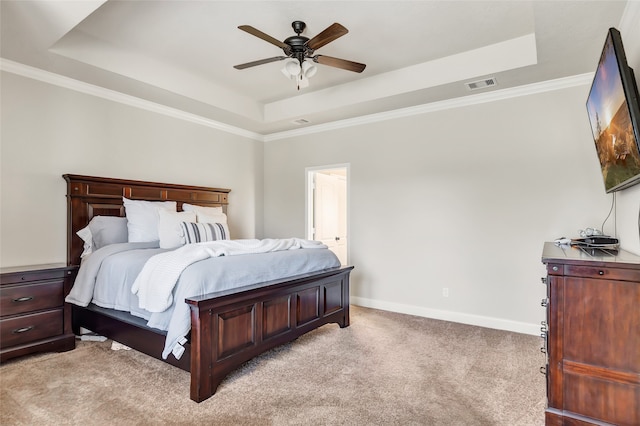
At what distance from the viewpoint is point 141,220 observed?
12.2ft

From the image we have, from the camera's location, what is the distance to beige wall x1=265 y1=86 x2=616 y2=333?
3.61m

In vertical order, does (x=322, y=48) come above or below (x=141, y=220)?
above

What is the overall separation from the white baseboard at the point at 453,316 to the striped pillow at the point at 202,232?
2.11 m

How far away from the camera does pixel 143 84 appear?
12.4 ft

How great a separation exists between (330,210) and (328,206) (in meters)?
0.10

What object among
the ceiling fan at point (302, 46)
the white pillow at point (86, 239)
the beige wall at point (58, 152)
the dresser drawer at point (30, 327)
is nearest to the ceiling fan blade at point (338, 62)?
the ceiling fan at point (302, 46)

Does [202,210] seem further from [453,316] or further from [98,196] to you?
[453,316]

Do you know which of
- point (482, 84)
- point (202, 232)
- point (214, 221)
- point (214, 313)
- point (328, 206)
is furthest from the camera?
point (328, 206)

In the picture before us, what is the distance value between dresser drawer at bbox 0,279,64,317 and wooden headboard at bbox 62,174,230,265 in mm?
447

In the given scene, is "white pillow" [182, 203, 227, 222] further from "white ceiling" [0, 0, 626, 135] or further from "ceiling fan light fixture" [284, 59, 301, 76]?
"ceiling fan light fixture" [284, 59, 301, 76]

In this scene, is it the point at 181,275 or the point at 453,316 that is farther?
the point at 453,316

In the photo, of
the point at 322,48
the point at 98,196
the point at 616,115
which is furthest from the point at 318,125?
the point at 616,115

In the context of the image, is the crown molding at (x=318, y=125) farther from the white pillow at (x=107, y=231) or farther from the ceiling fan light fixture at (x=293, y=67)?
the ceiling fan light fixture at (x=293, y=67)

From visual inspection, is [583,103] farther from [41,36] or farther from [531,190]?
[41,36]
